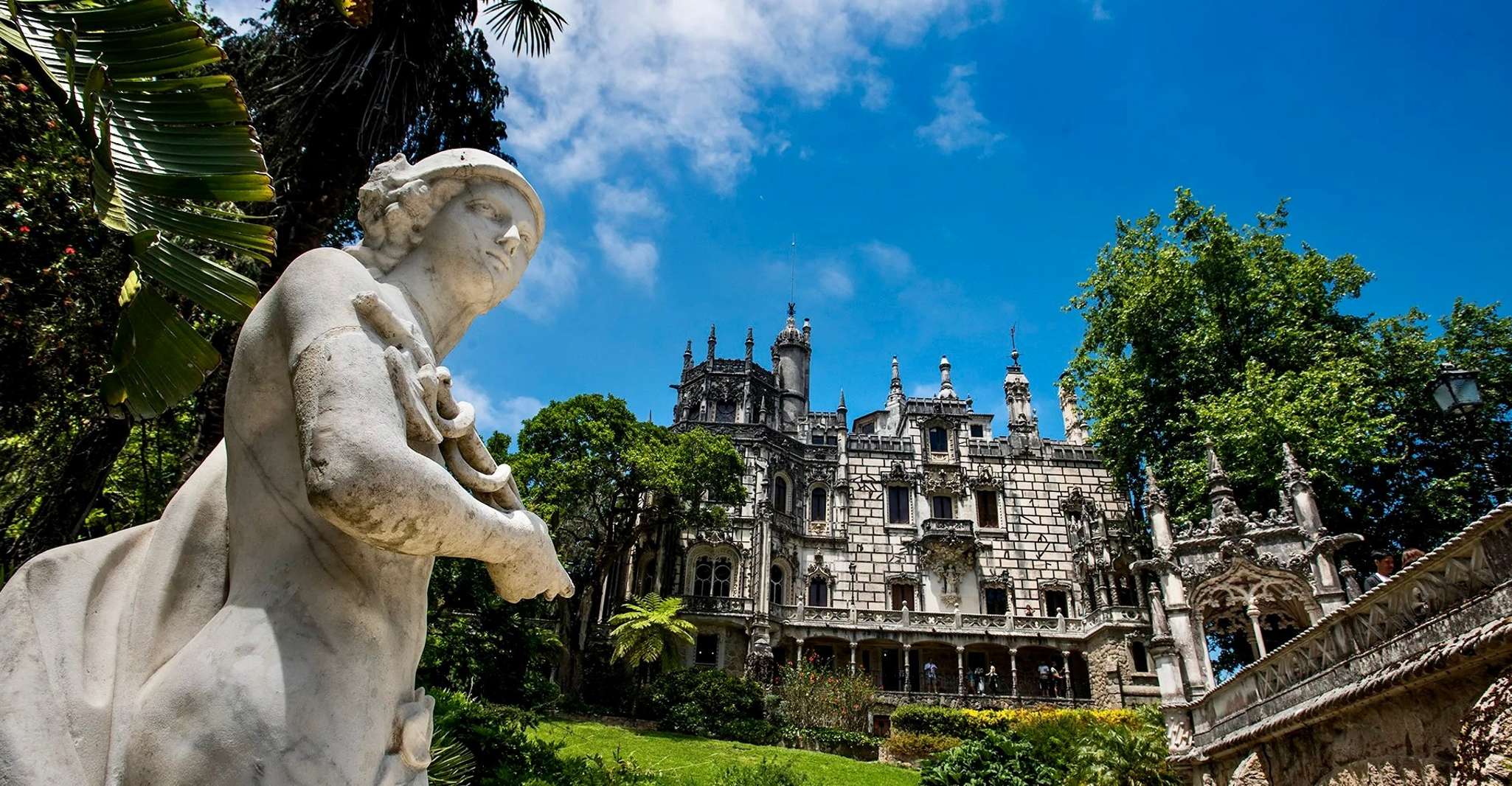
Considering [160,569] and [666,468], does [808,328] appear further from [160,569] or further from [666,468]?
[160,569]

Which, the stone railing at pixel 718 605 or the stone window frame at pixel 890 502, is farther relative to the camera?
the stone window frame at pixel 890 502

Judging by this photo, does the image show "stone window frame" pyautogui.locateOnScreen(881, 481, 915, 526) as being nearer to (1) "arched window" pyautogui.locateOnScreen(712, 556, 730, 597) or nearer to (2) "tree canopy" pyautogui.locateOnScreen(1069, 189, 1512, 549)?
(1) "arched window" pyautogui.locateOnScreen(712, 556, 730, 597)

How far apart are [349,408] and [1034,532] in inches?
1483

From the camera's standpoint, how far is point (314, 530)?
1.83 metres

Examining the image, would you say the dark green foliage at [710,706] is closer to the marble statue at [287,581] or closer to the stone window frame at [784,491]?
the stone window frame at [784,491]

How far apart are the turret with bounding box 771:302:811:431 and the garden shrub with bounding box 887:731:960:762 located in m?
22.1

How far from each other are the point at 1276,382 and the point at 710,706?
58.2 ft

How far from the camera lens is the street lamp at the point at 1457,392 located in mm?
8883

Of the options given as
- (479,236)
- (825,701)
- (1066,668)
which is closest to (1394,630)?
(479,236)

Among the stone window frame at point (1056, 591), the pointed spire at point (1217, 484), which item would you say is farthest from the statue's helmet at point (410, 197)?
the stone window frame at point (1056, 591)

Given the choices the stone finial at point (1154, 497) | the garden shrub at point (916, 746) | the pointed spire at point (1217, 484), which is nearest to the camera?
the pointed spire at point (1217, 484)

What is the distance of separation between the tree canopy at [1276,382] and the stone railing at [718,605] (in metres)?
14.3

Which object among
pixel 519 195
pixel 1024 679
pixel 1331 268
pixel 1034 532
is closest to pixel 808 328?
pixel 1034 532

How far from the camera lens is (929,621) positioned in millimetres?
33375
